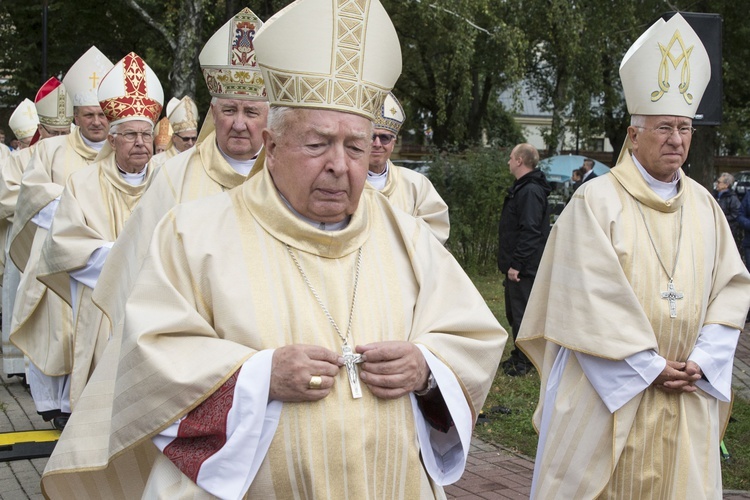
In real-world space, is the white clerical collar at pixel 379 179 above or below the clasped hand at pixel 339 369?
above

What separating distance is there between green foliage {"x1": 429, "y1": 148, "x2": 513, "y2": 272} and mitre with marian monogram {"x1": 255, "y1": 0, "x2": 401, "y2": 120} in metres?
12.5

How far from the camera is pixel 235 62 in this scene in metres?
5.06

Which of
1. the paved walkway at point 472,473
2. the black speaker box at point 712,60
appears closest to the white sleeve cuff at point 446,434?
the paved walkway at point 472,473

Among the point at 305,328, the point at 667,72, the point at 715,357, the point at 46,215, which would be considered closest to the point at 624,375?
the point at 715,357

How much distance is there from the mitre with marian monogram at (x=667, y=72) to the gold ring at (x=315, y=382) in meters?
2.86

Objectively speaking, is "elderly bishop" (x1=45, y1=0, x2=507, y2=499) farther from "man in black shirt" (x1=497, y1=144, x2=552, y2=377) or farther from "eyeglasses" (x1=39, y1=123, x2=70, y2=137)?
"eyeglasses" (x1=39, y1=123, x2=70, y2=137)

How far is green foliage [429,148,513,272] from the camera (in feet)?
51.6

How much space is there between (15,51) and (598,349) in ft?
70.5

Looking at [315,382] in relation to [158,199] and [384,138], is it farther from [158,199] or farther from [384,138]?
[384,138]

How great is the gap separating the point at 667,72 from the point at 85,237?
3403mm

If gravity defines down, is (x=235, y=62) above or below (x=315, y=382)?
above

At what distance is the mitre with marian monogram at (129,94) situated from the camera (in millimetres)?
6605

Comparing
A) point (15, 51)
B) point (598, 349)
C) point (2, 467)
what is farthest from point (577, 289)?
point (15, 51)

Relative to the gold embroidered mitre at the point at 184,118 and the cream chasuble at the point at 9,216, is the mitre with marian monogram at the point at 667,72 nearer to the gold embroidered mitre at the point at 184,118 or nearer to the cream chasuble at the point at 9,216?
the gold embroidered mitre at the point at 184,118
